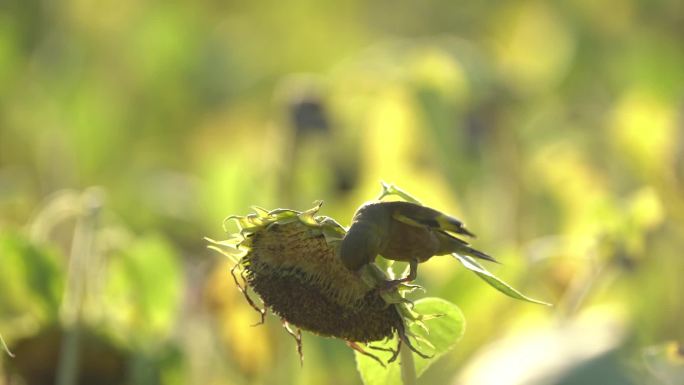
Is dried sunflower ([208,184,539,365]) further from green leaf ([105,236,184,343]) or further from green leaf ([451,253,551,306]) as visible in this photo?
green leaf ([105,236,184,343])

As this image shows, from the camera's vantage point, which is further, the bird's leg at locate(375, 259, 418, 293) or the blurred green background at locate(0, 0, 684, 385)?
the blurred green background at locate(0, 0, 684, 385)

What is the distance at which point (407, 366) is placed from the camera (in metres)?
0.59

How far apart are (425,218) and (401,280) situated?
0.03 m

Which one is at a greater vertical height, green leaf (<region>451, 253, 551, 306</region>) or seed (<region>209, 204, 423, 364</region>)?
green leaf (<region>451, 253, 551, 306</region>)

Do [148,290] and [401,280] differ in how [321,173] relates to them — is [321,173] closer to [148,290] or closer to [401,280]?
[148,290]

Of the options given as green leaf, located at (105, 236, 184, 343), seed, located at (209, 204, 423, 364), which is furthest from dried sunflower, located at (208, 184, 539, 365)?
green leaf, located at (105, 236, 184, 343)

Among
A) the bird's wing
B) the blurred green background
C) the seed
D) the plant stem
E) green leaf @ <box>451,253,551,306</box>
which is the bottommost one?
the blurred green background

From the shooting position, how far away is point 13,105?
1.70 meters

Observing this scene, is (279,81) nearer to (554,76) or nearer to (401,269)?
(554,76)

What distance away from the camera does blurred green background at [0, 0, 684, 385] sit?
86 centimetres

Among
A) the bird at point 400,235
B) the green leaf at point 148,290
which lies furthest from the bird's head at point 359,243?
the green leaf at point 148,290

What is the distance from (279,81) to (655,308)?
4.07ft

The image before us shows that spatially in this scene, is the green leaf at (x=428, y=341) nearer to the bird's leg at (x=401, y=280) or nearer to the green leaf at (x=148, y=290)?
the bird's leg at (x=401, y=280)

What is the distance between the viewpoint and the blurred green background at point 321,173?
34.0 inches
